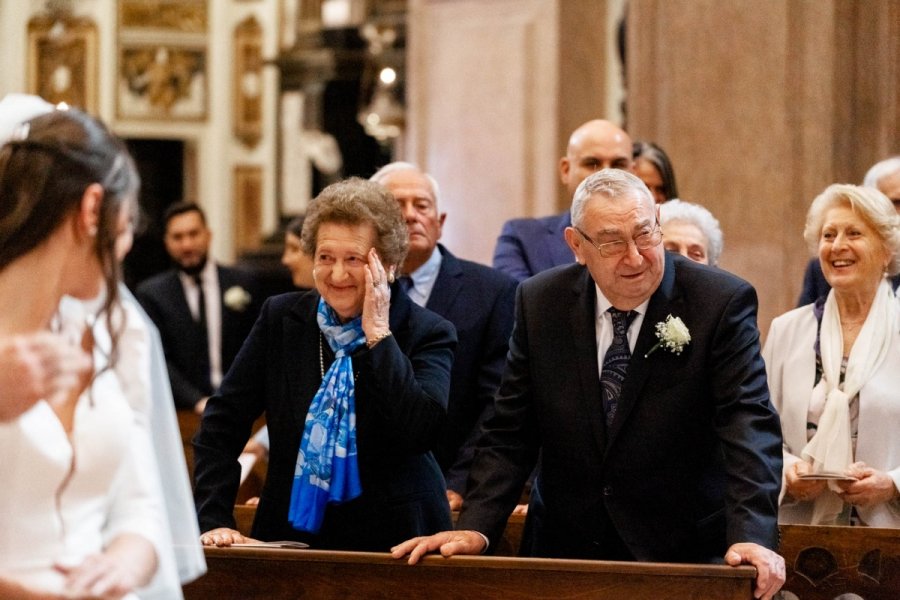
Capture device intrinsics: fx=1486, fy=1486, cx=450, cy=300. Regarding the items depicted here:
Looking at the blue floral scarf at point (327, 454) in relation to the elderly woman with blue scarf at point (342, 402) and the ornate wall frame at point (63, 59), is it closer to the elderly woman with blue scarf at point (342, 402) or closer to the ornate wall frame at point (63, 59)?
the elderly woman with blue scarf at point (342, 402)

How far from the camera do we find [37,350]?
255cm

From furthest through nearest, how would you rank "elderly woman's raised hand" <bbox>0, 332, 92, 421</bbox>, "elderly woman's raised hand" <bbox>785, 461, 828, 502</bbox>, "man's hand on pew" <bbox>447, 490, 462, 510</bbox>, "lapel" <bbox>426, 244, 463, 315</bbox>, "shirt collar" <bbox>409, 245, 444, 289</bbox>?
1. "shirt collar" <bbox>409, 245, 444, 289</bbox>
2. "lapel" <bbox>426, 244, 463, 315</bbox>
3. "man's hand on pew" <bbox>447, 490, 462, 510</bbox>
4. "elderly woman's raised hand" <bbox>785, 461, 828, 502</bbox>
5. "elderly woman's raised hand" <bbox>0, 332, 92, 421</bbox>

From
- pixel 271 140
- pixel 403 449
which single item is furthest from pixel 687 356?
pixel 271 140

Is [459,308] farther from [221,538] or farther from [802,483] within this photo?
[221,538]

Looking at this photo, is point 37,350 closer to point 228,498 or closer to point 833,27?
point 228,498

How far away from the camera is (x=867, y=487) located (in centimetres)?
457

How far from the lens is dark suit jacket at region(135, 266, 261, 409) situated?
8500 mm

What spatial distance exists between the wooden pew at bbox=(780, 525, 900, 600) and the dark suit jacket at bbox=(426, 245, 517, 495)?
1100mm

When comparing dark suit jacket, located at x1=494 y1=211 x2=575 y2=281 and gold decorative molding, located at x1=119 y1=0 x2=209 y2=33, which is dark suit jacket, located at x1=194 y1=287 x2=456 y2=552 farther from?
gold decorative molding, located at x1=119 y1=0 x2=209 y2=33

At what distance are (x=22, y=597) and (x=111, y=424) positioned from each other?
35 cm

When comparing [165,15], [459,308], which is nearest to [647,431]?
[459,308]

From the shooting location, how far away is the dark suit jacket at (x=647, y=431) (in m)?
3.90

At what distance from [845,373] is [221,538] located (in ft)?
7.00

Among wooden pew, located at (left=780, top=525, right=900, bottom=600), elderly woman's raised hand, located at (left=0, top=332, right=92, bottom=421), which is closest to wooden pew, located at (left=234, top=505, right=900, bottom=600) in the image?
wooden pew, located at (left=780, top=525, right=900, bottom=600)
